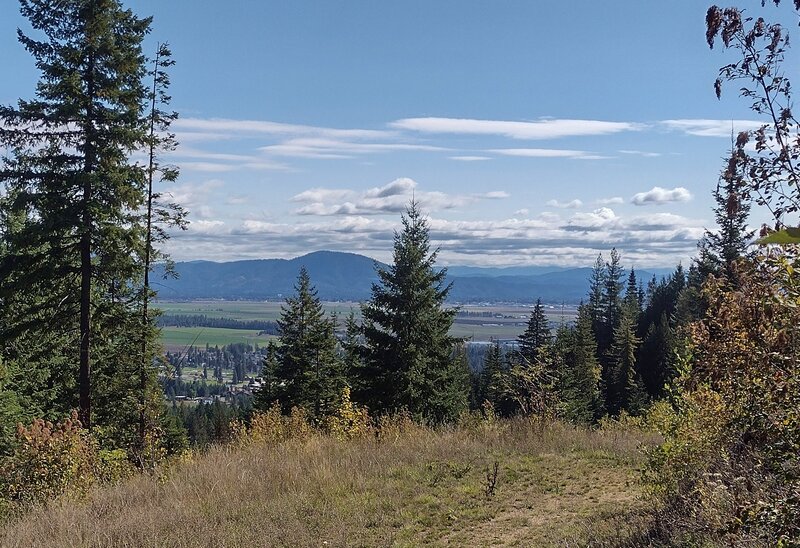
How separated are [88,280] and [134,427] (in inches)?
297

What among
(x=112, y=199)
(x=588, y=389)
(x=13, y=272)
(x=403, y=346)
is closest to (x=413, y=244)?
(x=403, y=346)

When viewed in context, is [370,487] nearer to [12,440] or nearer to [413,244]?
[12,440]

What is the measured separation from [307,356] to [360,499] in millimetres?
22755

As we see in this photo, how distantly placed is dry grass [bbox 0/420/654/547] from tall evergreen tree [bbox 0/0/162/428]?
280 inches

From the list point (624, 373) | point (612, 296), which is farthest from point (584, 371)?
point (612, 296)

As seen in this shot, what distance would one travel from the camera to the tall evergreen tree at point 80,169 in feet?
46.1

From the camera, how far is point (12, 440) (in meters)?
16.5

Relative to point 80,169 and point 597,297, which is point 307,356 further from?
point 597,297

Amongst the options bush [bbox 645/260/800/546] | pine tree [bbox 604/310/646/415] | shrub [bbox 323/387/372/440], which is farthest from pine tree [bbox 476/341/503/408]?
bush [bbox 645/260/800/546]

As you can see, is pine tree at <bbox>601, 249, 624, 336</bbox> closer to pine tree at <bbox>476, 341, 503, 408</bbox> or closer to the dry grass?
pine tree at <bbox>476, 341, 503, 408</bbox>

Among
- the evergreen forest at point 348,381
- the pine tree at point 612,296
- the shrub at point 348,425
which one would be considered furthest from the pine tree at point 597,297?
the shrub at point 348,425

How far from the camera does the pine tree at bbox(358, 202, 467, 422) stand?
2192cm

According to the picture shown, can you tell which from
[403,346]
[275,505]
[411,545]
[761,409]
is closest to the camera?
[761,409]

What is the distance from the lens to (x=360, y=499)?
8.03 metres
